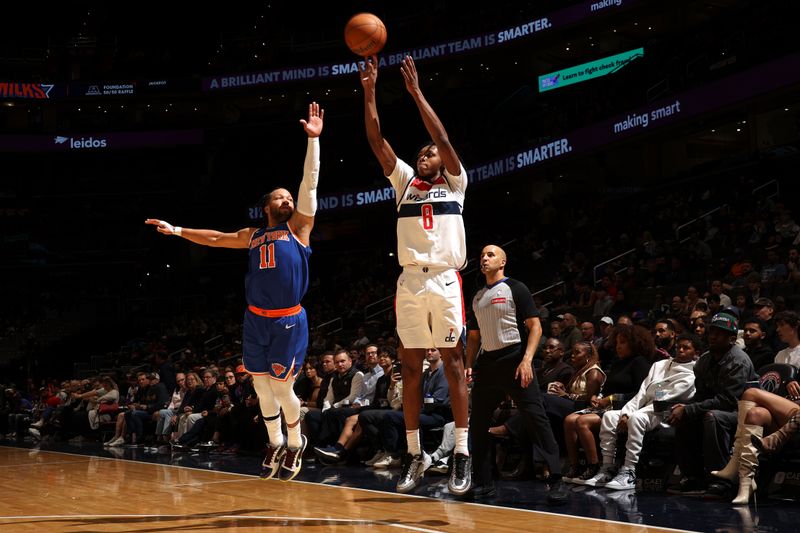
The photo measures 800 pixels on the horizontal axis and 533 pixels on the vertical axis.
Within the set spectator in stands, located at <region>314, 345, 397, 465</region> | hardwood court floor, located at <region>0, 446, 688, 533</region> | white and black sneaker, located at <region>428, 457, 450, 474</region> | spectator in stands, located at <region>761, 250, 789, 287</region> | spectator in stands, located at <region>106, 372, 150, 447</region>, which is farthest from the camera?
spectator in stands, located at <region>106, 372, 150, 447</region>

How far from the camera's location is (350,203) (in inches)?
966

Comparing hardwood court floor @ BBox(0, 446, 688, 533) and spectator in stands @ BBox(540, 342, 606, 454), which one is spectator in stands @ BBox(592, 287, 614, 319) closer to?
spectator in stands @ BBox(540, 342, 606, 454)

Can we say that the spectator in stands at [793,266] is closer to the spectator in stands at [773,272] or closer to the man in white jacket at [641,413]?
the spectator in stands at [773,272]

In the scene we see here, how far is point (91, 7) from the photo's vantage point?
1318 inches

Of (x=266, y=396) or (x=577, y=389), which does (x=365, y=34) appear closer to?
(x=266, y=396)

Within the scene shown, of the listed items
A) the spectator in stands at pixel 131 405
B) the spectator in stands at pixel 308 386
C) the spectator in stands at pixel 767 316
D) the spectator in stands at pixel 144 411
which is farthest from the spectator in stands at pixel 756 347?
the spectator in stands at pixel 131 405

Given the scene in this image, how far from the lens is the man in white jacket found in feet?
21.3

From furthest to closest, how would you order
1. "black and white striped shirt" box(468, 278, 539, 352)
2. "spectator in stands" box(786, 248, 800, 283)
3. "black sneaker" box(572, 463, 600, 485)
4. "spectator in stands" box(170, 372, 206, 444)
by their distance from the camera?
"spectator in stands" box(170, 372, 206, 444), "spectator in stands" box(786, 248, 800, 283), "black sneaker" box(572, 463, 600, 485), "black and white striped shirt" box(468, 278, 539, 352)

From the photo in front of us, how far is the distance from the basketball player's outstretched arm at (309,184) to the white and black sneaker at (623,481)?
2.92 m

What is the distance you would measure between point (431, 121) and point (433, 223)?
658 millimetres

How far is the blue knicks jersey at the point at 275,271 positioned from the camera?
5.52m

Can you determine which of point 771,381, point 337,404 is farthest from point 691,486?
point 337,404

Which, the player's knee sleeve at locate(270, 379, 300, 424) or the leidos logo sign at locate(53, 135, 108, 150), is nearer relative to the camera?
the player's knee sleeve at locate(270, 379, 300, 424)

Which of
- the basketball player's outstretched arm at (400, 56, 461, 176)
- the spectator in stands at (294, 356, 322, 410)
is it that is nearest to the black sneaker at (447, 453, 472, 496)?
the basketball player's outstretched arm at (400, 56, 461, 176)
